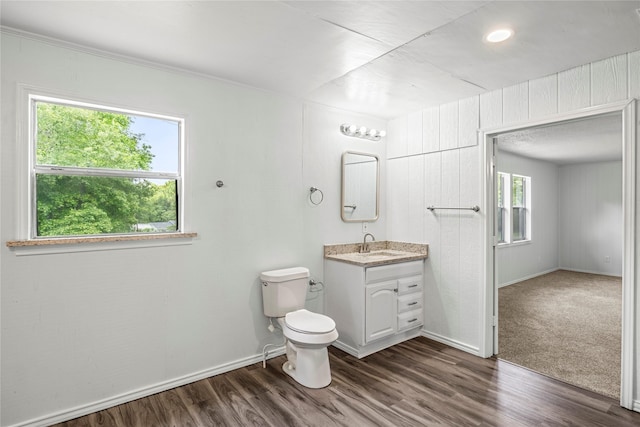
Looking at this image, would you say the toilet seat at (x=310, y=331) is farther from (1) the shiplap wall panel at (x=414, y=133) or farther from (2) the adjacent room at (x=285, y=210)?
(1) the shiplap wall panel at (x=414, y=133)

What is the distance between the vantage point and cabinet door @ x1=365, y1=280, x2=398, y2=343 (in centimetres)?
296

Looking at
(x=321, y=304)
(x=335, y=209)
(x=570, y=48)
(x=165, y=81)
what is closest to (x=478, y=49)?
(x=570, y=48)

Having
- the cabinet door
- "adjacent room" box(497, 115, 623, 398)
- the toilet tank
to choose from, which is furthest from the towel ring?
"adjacent room" box(497, 115, 623, 398)

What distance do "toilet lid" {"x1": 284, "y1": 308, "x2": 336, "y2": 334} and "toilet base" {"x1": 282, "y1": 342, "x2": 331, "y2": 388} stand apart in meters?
0.15

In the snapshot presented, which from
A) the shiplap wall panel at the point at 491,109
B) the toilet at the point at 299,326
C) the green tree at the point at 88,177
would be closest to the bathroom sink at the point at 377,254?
the toilet at the point at 299,326

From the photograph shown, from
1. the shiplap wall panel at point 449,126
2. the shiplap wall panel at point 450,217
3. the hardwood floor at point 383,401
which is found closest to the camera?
the hardwood floor at point 383,401

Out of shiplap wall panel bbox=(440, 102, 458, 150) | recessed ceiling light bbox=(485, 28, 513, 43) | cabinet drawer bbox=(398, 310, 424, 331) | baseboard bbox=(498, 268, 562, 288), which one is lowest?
baseboard bbox=(498, 268, 562, 288)

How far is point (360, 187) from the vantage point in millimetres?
3625

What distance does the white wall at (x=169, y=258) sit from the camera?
1965mm

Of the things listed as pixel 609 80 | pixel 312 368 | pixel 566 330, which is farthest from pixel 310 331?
pixel 566 330

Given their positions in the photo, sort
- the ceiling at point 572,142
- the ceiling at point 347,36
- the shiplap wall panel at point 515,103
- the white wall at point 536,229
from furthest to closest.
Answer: the white wall at point 536,229
the ceiling at point 572,142
the shiplap wall panel at point 515,103
the ceiling at point 347,36

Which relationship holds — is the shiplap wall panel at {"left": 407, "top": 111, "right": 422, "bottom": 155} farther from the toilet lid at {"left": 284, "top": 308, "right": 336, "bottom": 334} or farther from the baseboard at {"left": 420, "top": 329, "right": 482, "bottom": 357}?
the toilet lid at {"left": 284, "top": 308, "right": 336, "bottom": 334}

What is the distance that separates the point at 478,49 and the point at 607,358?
287 centimetres

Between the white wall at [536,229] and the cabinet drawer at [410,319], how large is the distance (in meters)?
2.81
